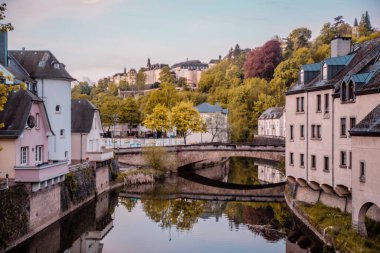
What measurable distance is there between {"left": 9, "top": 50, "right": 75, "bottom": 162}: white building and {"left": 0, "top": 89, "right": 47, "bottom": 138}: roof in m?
9.20

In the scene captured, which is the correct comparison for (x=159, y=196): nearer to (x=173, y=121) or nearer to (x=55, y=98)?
(x=55, y=98)

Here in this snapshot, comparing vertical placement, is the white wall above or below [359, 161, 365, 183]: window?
above

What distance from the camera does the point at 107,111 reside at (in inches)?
4555

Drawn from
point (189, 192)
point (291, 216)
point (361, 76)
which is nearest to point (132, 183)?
point (189, 192)

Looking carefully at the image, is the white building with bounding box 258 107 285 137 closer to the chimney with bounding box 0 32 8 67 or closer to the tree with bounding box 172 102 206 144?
the tree with bounding box 172 102 206 144

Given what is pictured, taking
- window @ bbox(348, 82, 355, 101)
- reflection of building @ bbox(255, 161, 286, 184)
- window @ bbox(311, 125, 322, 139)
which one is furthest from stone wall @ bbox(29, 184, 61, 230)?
reflection of building @ bbox(255, 161, 286, 184)

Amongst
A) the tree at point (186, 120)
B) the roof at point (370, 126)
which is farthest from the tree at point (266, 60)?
the roof at point (370, 126)

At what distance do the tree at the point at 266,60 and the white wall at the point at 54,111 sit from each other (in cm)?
9889

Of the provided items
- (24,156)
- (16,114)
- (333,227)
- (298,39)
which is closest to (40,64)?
(16,114)

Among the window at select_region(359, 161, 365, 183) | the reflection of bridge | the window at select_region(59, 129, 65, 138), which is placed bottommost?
the reflection of bridge

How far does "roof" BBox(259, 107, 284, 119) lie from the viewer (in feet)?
341

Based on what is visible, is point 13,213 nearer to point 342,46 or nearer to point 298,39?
point 342,46

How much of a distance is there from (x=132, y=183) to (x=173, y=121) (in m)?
30.2

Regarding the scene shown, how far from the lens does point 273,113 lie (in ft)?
350
